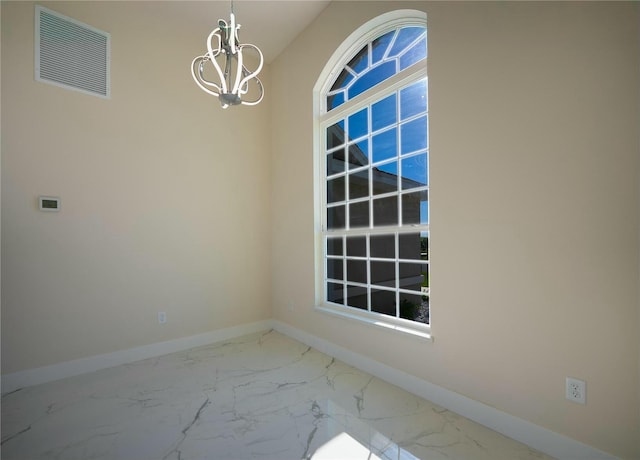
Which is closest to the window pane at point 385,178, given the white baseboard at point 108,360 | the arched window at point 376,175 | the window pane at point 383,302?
the arched window at point 376,175

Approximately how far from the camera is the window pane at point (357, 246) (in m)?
2.89

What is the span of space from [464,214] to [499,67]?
0.89m

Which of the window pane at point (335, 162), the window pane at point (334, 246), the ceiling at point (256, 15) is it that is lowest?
the window pane at point (334, 246)

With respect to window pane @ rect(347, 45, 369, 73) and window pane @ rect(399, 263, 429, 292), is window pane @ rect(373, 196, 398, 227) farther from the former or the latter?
window pane @ rect(347, 45, 369, 73)

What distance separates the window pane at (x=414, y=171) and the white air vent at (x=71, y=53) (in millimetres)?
2744

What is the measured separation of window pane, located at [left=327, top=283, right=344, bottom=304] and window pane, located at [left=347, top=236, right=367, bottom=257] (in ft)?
1.25

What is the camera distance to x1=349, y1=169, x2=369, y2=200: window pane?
2855mm

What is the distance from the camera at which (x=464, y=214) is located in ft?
6.56

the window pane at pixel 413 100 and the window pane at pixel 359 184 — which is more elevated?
the window pane at pixel 413 100

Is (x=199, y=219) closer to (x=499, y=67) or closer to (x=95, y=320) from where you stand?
(x=95, y=320)

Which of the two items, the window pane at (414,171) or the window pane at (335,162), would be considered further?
the window pane at (335,162)

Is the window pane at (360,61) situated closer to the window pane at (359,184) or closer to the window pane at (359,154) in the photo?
the window pane at (359,154)

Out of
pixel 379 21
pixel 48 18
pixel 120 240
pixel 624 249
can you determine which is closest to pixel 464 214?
pixel 624 249

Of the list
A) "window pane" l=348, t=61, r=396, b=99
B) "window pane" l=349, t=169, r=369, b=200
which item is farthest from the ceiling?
"window pane" l=349, t=169, r=369, b=200
